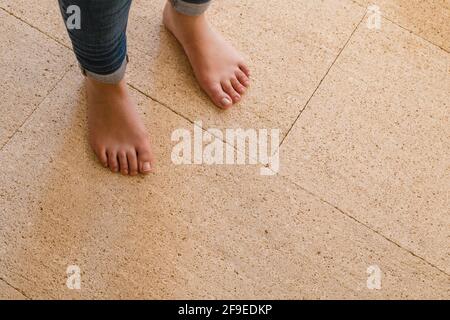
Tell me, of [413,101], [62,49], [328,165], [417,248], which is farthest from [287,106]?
[62,49]

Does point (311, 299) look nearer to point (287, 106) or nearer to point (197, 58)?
point (287, 106)

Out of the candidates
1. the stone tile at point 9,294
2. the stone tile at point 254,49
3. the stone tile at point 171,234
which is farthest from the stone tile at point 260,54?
the stone tile at point 9,294

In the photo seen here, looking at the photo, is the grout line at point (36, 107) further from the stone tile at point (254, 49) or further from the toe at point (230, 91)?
the toe at point (230, 91)

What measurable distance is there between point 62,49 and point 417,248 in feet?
2.68

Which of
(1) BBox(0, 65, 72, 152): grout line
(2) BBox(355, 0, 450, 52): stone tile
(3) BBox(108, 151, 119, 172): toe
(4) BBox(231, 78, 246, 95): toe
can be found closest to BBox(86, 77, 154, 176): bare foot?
(3) BBox(108, 151, 119, 172): toe

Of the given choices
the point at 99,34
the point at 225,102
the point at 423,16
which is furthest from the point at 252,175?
the point at 423,16

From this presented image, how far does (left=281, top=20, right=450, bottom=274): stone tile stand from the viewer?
1.05 m

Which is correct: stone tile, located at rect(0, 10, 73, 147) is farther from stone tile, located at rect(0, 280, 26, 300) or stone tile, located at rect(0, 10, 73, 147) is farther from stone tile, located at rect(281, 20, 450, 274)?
stone tile, located at rect(281, 20, 450, 274)

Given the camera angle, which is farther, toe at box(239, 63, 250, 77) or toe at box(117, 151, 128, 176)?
toe at box(239, 63, 250, 77)

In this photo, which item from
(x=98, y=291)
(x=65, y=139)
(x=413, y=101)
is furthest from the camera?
(x=413, y=101)

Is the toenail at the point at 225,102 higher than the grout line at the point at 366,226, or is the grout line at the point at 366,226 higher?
the toenail at the point at 225,102

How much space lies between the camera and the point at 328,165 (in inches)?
42.8

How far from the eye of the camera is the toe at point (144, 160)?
1043mm

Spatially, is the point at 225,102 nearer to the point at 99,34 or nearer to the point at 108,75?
the point at 108,75
